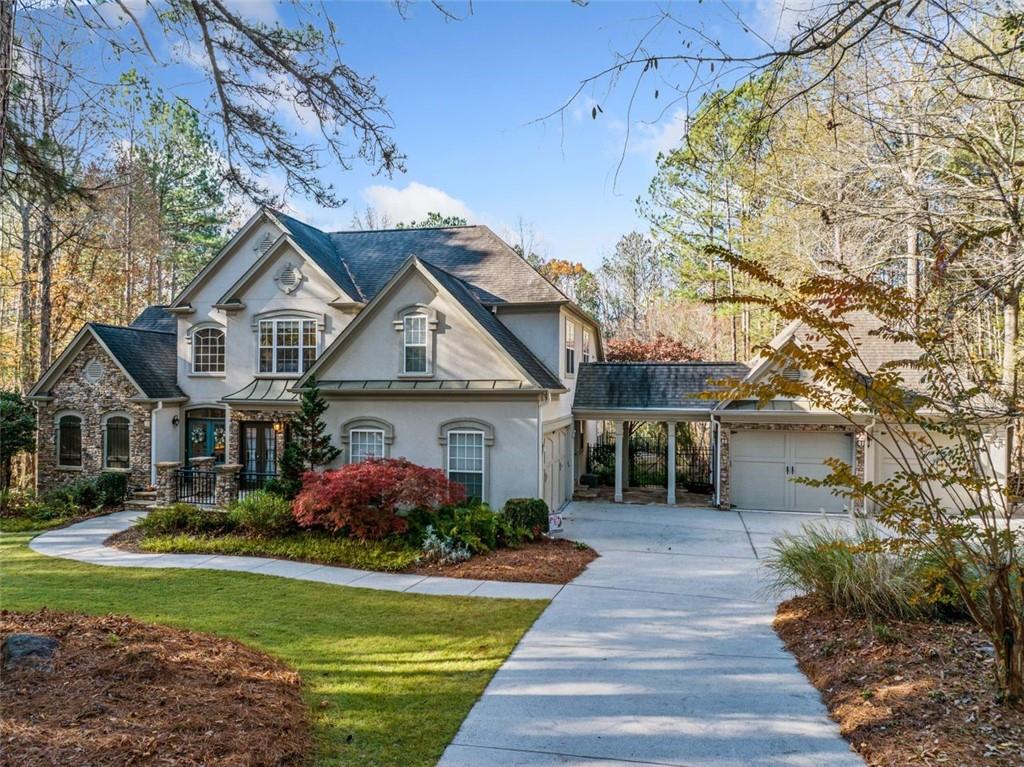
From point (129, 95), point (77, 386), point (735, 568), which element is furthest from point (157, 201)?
point (735, 568)

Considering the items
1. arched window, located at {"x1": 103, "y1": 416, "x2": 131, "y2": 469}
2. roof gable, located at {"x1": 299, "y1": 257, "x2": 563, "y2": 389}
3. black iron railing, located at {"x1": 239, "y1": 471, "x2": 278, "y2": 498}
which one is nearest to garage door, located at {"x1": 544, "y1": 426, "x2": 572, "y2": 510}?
roof gable, located at {"x1": 299, "y1": 257, "x2": 563, "y2": 389}

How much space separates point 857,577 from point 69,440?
21889 millimetres

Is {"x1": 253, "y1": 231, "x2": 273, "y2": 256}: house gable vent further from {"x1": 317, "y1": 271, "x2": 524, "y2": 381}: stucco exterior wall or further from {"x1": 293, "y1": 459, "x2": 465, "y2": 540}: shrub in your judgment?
{"x1": 293, "y1": 459, "x2": 465, "y2": 540}: shrub

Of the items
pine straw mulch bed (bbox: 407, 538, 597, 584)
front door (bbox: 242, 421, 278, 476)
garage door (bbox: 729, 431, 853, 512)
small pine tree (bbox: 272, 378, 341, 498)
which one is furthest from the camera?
front door (bbox: 242, 421, 278, 476)

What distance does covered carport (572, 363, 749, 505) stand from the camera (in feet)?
57.2

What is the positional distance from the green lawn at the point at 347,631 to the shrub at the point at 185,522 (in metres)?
1.96

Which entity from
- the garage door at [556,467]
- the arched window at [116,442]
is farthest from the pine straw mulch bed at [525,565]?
the arched window at [116,442]

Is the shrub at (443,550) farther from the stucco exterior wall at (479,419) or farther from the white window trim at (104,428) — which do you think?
the white window trim at (104,428)

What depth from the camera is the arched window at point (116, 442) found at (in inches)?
744

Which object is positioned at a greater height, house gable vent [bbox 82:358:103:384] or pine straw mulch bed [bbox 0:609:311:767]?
house gable vent [bbox 82:358:103:384]

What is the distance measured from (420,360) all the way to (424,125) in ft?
25.2

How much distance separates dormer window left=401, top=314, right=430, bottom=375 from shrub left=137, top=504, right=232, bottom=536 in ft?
17.4

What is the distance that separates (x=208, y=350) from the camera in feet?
63.6

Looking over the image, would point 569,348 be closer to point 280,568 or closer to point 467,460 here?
point 467,460
